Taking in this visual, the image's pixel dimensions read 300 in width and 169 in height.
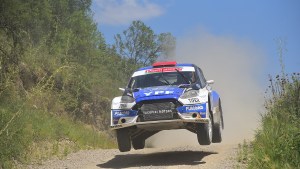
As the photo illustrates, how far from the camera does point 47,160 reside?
1144cm

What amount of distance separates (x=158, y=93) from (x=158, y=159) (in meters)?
2.02

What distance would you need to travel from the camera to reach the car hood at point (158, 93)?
30.8 feet

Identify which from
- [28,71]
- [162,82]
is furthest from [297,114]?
[28,71]

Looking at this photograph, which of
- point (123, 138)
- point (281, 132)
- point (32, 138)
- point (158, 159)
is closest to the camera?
point (281, 132)

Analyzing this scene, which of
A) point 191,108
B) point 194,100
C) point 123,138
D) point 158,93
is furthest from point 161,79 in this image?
point 123,138

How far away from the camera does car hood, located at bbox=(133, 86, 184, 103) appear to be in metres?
9.38

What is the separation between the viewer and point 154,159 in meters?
10.7

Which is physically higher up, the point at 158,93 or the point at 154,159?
the point at 158,93

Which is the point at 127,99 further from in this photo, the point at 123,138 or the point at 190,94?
the point at 190,94

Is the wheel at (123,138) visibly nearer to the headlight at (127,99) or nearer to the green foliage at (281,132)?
the headlight at (127,99)

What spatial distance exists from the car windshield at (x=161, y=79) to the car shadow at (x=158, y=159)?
1.82 metres

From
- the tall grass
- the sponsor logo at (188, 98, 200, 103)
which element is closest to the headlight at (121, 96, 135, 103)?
the sponsor logo at (188, 98, 200, 103)

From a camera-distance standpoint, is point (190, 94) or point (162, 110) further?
point (190, 94)

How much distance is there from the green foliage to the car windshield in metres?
2.04
